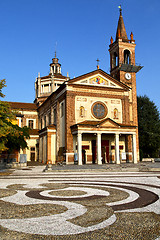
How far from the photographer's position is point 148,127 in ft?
174

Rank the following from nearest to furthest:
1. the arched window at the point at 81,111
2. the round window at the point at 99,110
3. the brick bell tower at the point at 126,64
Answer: the arched window at the point at 81,111
the round window at the point at 99,110
the brick bell tower at the point at 126,64

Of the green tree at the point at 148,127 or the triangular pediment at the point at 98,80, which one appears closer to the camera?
the triangular pediment at the point at 98,80

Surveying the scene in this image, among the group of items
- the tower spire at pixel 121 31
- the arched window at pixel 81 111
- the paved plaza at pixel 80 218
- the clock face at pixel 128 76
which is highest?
the tower spire at pixel 121 31

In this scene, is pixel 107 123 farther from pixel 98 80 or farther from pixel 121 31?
pixel 121 31

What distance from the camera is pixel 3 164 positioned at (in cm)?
3359

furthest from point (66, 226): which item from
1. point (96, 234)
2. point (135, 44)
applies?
point (135, 44)

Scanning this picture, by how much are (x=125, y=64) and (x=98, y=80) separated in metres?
8.09

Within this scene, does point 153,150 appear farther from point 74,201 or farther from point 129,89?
point 74,201

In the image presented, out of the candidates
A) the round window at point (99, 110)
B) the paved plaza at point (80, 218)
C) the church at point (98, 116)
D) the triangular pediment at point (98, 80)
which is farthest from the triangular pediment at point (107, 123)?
the paved plaza at point (80, 218)

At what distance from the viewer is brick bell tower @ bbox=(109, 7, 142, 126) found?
4256cm

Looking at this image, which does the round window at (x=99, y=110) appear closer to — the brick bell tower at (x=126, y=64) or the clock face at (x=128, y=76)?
the brick bell tower at (x=126, y=64)

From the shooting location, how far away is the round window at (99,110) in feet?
123

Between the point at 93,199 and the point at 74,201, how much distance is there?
76 cm

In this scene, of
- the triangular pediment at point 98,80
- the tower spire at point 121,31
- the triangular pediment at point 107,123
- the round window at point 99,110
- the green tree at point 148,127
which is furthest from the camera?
the green tree at point 148,127
